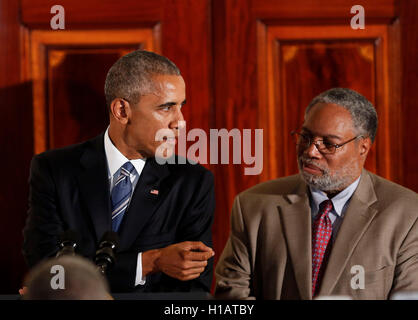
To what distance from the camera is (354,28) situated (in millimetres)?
2842

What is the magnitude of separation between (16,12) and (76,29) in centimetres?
30

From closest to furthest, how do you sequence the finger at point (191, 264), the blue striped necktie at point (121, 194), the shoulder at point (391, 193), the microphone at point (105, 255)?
1. the microphone at point (105, 255)
2. the finger at point (191, 264)
3. the shoulder at point (391, 193)
4. the blue striped necktie at point (121, 194)

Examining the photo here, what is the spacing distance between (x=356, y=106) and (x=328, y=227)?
0.48 meters

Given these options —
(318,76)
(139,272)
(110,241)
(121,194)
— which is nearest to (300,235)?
(139,272)

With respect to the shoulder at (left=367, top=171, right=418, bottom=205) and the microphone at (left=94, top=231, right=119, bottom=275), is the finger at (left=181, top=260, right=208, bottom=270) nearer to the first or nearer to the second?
the microphone at (left=94, top=231, right=119, bottom=275)

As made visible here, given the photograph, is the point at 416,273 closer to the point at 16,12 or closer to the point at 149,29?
the point at 149,29

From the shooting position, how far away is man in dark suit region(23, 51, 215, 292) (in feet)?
7.46

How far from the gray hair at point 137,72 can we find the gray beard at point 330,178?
668 mm

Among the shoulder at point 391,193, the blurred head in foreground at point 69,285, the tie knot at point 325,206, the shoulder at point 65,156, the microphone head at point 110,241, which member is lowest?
the blurred head in foreground at point 69,285

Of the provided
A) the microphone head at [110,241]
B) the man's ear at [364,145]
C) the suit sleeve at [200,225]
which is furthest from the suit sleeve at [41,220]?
the man's ear at [364,145]

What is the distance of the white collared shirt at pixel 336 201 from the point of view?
2.24 meters

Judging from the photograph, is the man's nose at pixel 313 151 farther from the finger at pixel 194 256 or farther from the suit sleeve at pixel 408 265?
the finger at pixel 194 256

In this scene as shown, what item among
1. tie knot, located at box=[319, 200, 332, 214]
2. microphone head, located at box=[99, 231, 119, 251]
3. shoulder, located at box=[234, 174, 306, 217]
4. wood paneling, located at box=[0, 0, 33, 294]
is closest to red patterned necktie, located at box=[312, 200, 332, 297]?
tie knot, located at box=[319, 200, 332, 214]

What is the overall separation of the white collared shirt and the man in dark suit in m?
0.42
